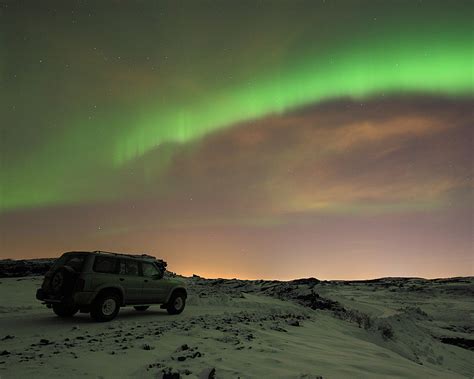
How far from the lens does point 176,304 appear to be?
1535 centimetres

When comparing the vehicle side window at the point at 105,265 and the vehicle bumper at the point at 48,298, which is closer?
the vehicle bumper at the point at 48,298

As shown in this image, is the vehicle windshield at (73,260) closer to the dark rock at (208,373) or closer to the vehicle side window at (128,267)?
the vehicle side window at (128,267)

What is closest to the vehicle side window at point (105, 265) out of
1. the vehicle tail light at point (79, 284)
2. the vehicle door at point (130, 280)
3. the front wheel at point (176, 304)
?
the vehicle door at point (130, 280)

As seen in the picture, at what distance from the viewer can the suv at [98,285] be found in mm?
11758

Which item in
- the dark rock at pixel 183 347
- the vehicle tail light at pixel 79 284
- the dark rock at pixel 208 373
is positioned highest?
the vehicle tail light at pixel 79 284

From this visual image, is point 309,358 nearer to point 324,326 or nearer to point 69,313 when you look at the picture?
point 324,326

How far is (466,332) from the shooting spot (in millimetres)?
19875

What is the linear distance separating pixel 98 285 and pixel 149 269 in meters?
2.74

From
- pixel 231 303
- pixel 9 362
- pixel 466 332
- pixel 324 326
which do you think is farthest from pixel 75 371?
pixel 466 332

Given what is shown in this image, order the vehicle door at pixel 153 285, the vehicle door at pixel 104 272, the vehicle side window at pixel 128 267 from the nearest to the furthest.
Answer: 1. the vehicle door at pixel 104 272
2. the vehicle side window at pixel 128 267
3. the vehicle door at pixel 153 285

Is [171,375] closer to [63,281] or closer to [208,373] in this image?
[208,373]

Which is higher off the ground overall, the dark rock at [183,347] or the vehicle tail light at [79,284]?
the vehicle tail light at [79,284]

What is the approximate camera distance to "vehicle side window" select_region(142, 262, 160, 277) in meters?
14.4

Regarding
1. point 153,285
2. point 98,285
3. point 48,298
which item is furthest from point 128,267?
point 48,298
